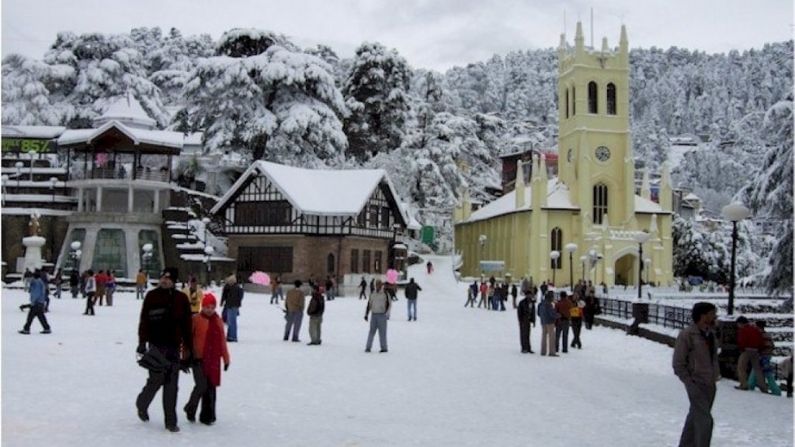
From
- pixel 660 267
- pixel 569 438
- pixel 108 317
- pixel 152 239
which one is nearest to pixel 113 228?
pixel 152 239

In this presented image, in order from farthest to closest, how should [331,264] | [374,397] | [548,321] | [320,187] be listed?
[320,187]
[331,264]
[548,321]
[374,397]

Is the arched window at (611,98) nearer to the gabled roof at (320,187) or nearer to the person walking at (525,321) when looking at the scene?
the gabled roof at (320,187)

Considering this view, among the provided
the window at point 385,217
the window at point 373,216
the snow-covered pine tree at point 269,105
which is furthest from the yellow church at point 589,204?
the snow-covered pine tree at point 269,105

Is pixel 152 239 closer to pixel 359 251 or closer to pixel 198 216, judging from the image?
pixel 198 216

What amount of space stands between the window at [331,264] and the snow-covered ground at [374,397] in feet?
85.6

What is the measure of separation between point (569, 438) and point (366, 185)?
39.8m

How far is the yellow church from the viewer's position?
66812mm

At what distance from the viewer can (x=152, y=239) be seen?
5188cm

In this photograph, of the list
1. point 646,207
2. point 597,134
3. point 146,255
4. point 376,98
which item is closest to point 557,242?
point 646,207

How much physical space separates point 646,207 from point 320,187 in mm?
33473

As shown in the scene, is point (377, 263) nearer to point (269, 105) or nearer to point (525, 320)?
point (269, 105)

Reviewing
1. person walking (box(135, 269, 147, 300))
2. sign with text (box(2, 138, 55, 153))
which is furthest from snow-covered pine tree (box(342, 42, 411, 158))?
person walking (box(135, 269, 147, 300))

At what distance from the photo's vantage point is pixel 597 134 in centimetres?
7231

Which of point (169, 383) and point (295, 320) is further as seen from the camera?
point (295, 320)
